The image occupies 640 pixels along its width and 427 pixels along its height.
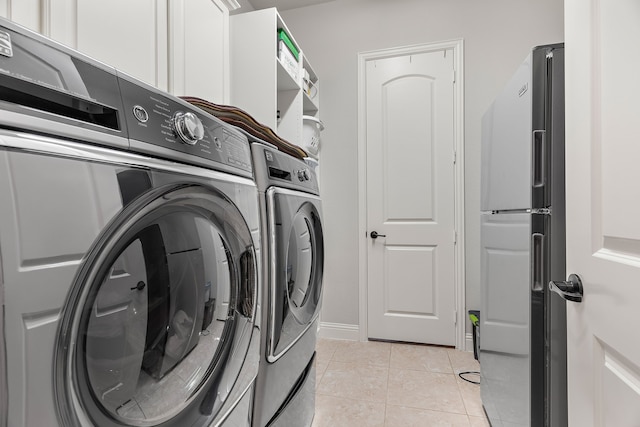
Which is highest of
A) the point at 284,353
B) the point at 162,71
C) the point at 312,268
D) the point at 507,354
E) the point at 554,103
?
the point at 162,71

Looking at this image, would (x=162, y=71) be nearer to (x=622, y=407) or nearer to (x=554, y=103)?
(x=554, y=103)

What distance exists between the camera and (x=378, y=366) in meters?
2.16

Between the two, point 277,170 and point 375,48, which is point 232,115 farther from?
point 375,48

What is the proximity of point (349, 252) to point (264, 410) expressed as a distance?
6.06 ft

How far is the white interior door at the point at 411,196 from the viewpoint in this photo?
248 cm

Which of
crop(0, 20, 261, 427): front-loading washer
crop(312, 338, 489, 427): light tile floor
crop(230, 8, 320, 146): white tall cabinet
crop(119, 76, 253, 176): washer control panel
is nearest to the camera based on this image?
crop(0, 20, 261, 427): front-loading washer

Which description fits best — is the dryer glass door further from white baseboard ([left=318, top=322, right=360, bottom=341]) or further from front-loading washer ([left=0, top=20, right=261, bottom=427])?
white baseboard ([left=318, top=322, right=360, bottom=341])

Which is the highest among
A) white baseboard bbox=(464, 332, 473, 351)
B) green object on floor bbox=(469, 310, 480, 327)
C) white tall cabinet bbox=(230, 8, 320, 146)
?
white tall cabinet bbox=(230, 8, 320, 146)

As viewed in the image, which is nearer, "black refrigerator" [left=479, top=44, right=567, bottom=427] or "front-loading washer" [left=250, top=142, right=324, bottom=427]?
"front-loading washer" [left=250, top=142, right=324, bottom=427]

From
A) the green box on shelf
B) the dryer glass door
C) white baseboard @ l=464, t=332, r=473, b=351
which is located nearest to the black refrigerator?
the dryer glass door

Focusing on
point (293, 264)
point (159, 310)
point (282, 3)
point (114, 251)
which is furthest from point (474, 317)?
point (282, 3)

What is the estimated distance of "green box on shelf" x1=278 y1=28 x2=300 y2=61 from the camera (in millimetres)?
2020

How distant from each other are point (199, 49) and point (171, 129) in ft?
3.57

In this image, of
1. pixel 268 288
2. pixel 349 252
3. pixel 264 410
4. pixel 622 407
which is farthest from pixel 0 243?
pixel 349 252
